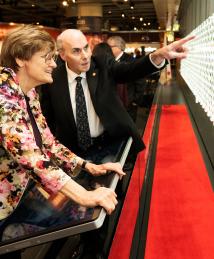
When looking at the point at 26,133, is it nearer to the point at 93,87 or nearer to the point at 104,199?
the point at 104,199

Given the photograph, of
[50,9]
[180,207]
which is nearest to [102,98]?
[180,207]

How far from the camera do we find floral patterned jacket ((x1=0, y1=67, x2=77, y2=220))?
1.27 metres

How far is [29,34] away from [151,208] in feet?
7.65

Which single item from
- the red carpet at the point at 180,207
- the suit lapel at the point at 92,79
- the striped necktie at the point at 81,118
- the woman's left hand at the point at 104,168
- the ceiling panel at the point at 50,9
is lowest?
the red carpet at the point at 180,207

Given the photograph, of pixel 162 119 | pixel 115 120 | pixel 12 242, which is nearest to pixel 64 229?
pixel 12 242

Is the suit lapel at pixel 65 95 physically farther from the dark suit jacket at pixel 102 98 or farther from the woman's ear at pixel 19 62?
the woman's ear at pixel 19 62

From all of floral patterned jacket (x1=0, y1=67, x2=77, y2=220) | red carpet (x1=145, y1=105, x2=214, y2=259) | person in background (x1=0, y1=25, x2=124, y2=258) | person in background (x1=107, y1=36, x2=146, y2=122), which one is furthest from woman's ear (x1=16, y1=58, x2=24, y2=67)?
person in background (x1=107, y1=36, x2=146, y2=122)

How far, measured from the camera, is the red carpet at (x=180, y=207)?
103 inches

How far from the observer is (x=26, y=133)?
4.25 ft

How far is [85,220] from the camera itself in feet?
4.00

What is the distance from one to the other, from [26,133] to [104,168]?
21.8 inches

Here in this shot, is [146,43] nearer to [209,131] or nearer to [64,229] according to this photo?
[209,131]

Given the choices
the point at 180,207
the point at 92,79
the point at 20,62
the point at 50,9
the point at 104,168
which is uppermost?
the point at 50,9

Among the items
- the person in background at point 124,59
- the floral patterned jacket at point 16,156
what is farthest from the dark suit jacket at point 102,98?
the person in background at point 124,59
